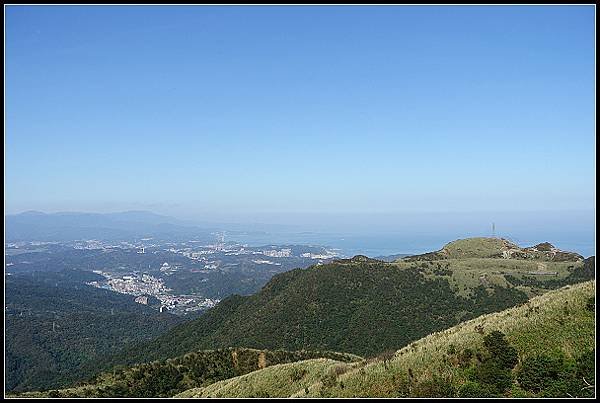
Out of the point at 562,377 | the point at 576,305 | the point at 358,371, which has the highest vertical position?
the point at 576,305

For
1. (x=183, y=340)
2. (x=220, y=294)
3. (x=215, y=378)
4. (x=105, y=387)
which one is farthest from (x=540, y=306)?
(x=220, y=294)

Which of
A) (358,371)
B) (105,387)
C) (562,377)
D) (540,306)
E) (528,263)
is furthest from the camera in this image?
(528,263)

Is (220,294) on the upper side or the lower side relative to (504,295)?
lower

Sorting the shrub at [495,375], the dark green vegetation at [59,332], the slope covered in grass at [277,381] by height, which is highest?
the shrub at [495,375]

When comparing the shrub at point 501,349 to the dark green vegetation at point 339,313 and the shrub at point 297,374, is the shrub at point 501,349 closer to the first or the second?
the shrub at point 297,374

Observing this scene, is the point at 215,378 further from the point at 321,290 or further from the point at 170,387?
the point at 321,290

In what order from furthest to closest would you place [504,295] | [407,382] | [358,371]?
[504,295]
[358,371]
[407,382]

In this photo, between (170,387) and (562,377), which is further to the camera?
(170,387)

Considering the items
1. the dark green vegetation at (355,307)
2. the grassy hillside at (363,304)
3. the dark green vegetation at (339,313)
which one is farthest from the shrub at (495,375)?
the grassy hillside at (363,304)
